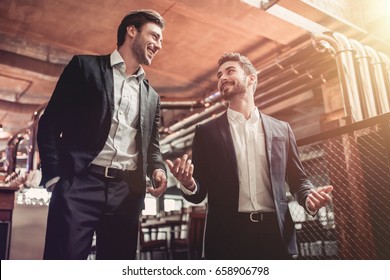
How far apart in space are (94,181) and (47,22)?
8.01 feet

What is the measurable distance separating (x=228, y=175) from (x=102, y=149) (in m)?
0.59

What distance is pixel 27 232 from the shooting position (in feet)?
8.86

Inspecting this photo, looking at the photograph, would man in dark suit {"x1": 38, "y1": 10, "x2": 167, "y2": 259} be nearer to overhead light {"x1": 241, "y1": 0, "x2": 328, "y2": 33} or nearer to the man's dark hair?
the man's dark hair

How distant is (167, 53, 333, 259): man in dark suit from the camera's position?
4.93ft

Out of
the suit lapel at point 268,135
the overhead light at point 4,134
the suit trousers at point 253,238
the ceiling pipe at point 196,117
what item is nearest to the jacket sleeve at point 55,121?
the suit trousers at point 253,238

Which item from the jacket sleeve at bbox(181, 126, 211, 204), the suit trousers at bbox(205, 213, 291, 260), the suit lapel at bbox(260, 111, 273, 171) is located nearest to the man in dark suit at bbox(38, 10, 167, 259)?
the jacket sleeve at bbox(181, 126, 211, 204)

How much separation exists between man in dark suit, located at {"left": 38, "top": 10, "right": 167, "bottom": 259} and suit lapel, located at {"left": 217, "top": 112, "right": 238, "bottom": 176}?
358 millimetres

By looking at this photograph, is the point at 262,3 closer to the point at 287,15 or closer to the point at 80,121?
the point at 287,15

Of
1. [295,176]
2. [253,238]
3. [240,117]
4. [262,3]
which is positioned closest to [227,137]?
[240,117]

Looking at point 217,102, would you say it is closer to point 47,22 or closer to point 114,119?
point 47,22

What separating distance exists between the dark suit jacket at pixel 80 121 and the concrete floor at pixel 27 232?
1.74m
